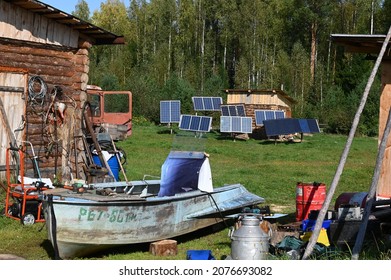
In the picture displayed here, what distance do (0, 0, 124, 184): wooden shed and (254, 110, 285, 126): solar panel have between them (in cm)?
1879

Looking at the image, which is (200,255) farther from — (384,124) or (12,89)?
(12,89)

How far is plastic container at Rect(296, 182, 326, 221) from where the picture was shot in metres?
11.7

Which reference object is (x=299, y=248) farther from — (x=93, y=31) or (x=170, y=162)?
(x=93, y=31)

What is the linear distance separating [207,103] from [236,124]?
17.2 ft

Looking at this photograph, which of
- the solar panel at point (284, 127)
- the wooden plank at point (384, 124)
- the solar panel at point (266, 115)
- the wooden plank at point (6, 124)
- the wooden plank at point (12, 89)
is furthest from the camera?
the solar panel at point (266, 115)

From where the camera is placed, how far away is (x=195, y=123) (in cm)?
3422

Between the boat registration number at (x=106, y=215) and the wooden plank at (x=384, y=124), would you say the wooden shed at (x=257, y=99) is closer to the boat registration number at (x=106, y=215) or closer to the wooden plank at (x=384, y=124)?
the wooden plank at (x=384, y=124)

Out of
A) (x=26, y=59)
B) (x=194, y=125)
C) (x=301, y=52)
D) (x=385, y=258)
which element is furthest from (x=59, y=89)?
(x=301, y=52)

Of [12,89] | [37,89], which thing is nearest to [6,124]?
[12,89]

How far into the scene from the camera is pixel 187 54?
5969 cm

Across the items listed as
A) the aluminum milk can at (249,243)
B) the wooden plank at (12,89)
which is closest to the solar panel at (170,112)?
the wooden plank at (12,89)

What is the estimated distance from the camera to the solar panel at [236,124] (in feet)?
109

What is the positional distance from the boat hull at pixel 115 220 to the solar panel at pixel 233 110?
80.6ft

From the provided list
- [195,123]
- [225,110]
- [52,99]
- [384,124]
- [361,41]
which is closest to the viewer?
[361,41]
